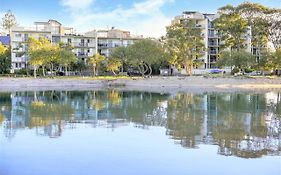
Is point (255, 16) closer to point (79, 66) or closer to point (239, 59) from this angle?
point (239, 59)

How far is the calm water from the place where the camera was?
41.6ft

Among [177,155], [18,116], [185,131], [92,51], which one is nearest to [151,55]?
[92,51]

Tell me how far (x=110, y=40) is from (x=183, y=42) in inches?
1405

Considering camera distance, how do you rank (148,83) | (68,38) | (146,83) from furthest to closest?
(68,38) → (146,83) → (148,83)

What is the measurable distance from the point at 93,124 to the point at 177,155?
27.3 ft

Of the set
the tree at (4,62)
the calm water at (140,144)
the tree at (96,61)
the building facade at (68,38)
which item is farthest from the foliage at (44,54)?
the calm water at (140,144)

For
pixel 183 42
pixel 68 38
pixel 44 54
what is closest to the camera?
pixel 44 54

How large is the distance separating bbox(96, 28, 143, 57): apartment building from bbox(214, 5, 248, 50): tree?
29.4 meters

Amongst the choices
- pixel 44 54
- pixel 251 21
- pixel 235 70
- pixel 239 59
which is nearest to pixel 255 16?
pixel 251 21

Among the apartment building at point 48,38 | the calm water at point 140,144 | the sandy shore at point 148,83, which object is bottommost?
the calm water at point 140,144

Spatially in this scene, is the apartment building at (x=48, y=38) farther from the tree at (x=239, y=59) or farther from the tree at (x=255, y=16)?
the tree at (x=255, y=16)

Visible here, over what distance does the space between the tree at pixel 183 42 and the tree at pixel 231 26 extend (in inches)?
232

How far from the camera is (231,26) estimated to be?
7094cm

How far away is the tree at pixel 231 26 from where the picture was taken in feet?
232
